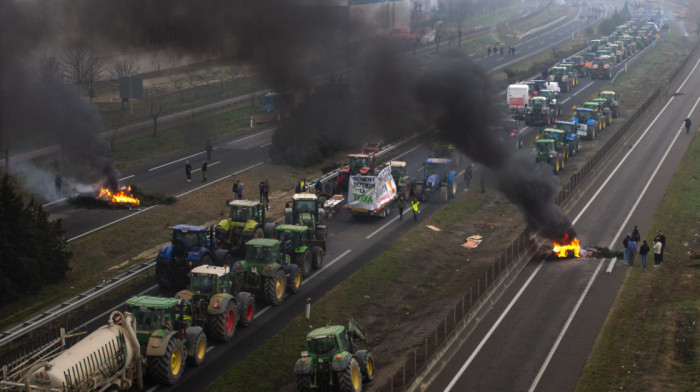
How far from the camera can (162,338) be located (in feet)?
87.9

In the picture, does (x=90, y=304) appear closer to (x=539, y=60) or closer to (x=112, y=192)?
(x=112, y=192)

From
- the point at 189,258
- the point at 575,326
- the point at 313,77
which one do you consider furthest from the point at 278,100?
the point at 575,326

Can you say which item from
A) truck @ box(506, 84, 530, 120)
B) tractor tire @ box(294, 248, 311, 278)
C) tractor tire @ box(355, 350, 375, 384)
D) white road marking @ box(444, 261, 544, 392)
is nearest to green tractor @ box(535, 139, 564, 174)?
truck @ box(506, 84, 530, 120)

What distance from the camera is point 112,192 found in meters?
50.2

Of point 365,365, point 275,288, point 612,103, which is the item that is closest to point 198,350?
point 365,365

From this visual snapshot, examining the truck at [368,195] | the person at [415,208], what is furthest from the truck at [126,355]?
the person at [415,208]

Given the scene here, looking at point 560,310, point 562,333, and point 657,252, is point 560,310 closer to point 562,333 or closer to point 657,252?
point 562,333

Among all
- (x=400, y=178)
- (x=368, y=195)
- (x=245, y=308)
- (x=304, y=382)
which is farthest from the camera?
(x=400, y=178)

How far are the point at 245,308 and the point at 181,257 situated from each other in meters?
5.64

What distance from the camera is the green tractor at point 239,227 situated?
135 feet

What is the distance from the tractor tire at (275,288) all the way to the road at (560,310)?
876cm

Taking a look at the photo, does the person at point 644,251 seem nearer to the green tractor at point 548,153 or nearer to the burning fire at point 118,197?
the green tractor at point 548,153

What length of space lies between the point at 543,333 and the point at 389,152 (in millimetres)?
31872

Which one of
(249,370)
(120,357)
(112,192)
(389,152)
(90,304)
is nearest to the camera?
(120,357)
